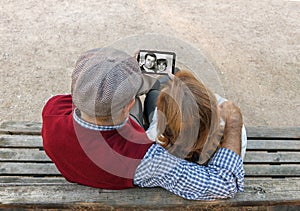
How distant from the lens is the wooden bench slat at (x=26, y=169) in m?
1.65

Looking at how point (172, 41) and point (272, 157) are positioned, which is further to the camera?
point (172, 41)

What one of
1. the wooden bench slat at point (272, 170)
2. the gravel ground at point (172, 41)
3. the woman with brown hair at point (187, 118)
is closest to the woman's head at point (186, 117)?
the woman with brown hair at point (187, 118)

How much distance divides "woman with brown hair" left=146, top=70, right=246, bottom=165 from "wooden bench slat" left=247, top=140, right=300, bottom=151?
25.4 inches

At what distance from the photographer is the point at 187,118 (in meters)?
1.19

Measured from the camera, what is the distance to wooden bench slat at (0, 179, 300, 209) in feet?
4.40

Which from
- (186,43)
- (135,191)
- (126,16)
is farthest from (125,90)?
(126,16)

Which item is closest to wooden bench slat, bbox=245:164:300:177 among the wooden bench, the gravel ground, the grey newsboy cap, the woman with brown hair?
the wooden bench

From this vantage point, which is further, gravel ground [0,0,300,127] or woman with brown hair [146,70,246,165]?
gravel ground [0,0,300,127]

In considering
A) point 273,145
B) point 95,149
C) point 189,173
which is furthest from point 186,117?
point 273,145

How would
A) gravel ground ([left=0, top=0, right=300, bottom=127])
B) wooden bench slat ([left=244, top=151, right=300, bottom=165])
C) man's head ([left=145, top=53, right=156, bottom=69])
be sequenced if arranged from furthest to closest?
gravel ground ([left=0, top=0, right=300, bottom=127]) < man's head ([left=145, top=53, right=156, bottom=69]) < wooden bench slat ([left=244, top=151, right=300, bottom=165])

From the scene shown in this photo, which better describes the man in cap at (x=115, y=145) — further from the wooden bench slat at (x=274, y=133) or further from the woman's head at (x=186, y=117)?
the wooden bench slat at (x=274, y=133)

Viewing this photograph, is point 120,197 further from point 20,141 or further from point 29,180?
point 20,141

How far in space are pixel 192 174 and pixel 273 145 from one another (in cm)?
76

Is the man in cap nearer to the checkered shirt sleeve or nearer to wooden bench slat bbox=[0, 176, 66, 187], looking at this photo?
the checkered shirt sleeve
